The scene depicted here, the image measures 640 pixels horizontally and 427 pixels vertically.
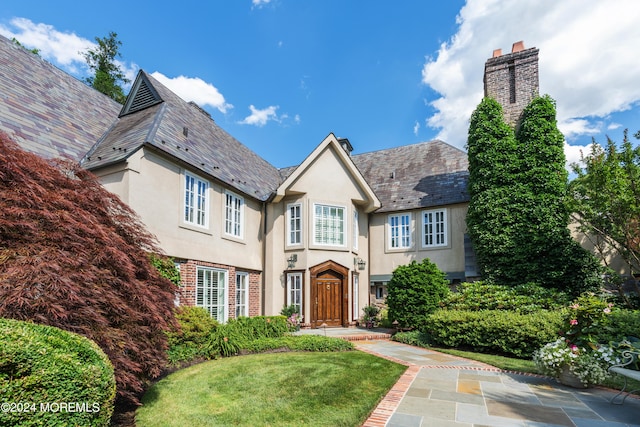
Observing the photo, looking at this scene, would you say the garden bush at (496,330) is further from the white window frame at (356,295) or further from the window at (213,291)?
the window at (213,291)

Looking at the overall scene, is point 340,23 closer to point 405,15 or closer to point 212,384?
point 405,15

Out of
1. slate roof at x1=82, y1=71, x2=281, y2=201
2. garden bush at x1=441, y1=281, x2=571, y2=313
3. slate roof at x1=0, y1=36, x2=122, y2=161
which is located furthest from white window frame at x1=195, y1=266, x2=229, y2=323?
garden bush at x1=441, y1=281, x2=571, y2=313

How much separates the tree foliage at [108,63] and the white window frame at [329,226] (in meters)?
21.9

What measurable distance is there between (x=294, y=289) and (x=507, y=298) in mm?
7978

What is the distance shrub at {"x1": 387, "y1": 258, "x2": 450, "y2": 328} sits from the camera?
12570 mm

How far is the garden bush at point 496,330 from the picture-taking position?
30.6ft

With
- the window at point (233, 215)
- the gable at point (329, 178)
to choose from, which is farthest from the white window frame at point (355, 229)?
the window at point (233, 215)

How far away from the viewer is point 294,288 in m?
15.3

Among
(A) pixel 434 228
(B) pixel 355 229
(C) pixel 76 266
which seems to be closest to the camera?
(C) pixel 76 266

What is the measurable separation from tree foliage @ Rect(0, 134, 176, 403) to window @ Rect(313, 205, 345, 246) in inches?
405

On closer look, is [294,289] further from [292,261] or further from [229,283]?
[229,283]

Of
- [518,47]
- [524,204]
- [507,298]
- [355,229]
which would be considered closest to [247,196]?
[355,229]

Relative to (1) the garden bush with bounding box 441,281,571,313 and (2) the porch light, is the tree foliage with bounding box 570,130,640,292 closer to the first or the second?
(1) the garden bush with bounding box 441,281,571,313

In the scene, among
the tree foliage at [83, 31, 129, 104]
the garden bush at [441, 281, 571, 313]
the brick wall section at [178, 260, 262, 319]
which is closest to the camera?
the brick wall section at [178, 260, 262, 319]
